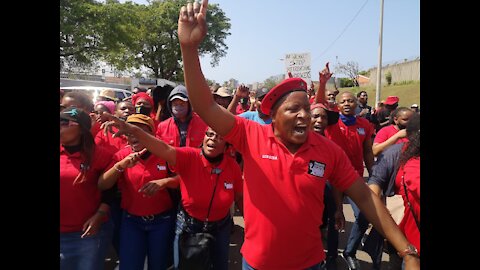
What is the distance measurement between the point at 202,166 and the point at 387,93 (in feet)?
92.8

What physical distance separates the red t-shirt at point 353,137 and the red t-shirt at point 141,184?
2099 mm

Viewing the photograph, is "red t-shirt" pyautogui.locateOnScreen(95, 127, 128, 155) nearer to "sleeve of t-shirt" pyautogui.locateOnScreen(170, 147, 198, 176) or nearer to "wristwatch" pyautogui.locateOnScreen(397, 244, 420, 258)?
"sleeve of t-shirt" pyautogui.locateOnScreen(170, 147, 198, 176)

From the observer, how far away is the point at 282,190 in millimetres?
1924

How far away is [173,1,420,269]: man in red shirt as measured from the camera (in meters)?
1.93

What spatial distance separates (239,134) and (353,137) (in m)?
2.61

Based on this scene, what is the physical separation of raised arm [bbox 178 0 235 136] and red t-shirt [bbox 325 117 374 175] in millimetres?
2541

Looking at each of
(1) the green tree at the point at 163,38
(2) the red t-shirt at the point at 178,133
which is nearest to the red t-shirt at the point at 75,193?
(2) the red t-shirt at the point at 178,133

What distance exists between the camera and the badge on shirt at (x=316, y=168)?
6.48 ft

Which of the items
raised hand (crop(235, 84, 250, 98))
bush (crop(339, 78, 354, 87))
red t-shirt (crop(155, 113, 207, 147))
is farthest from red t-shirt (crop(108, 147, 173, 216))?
bush (crop(339, 78, 354, 87))

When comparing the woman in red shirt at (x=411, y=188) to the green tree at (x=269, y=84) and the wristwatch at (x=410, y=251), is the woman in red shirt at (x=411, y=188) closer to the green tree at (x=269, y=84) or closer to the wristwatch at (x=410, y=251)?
the wristwatch at (x=410, y=251)

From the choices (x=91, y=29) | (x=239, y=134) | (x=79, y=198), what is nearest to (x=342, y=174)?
(x=239, y=134)

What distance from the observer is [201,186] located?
274 cm
